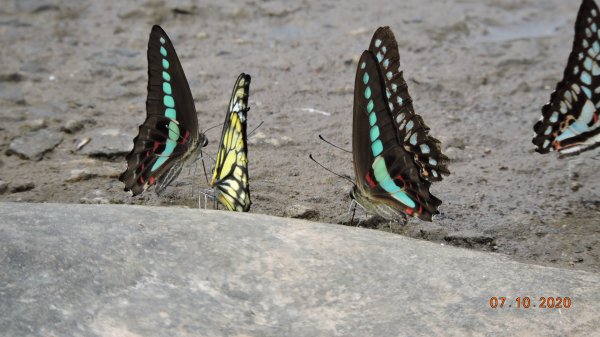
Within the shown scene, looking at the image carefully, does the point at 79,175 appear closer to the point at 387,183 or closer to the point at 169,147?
the point at 169,147

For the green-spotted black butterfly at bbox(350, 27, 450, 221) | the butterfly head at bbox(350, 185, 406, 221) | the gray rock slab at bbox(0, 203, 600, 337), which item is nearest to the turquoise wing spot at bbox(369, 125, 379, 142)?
the green-spotted black butterfly at bbox(350, 27, 450, 221)

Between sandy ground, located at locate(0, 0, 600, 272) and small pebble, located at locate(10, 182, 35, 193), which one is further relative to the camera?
small pebble, located at locate(10, 182, 35, 193)

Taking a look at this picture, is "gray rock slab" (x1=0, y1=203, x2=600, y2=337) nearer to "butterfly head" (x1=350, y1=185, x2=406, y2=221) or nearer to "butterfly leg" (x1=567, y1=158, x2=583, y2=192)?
"butterfly head" (x1=350, y1=185, x2=406, y2=221)

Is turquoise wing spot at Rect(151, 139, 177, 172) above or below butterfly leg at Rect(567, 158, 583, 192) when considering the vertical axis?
above

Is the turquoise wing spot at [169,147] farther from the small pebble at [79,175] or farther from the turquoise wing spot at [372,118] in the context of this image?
the turquoise wing spot at [372,118]

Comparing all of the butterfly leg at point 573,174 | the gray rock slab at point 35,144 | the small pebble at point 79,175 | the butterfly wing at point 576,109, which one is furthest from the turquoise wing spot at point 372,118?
the gray rock slab at point 35,144

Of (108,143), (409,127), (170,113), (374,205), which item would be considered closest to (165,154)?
(170,113)

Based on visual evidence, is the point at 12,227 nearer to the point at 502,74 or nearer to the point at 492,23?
the point at 502,74

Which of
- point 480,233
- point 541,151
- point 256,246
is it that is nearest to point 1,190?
point 256,246
